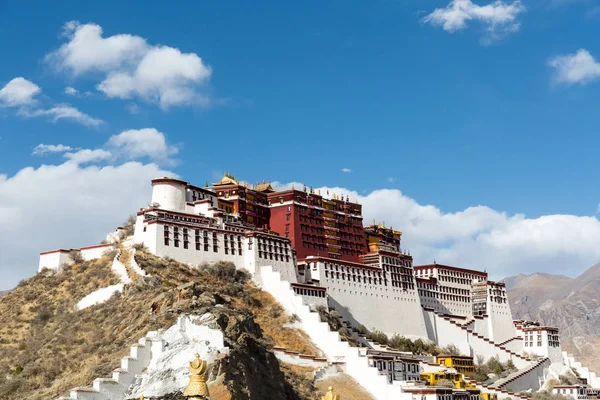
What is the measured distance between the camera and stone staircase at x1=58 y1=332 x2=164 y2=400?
1394 inches

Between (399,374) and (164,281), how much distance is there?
19254mm

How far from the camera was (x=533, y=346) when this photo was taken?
8656 centimetres

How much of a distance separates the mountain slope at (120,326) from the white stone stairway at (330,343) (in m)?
0.91

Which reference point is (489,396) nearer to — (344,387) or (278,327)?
(344,387)

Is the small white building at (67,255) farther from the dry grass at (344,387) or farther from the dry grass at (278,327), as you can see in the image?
the dry grass at (344,387)

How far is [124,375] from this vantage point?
37.2m

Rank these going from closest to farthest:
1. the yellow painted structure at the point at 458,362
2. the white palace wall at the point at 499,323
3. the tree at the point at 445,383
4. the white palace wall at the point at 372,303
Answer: the tree at the point at 445,383 < the yellow painted structure at the point at 458,362 < the white palace wall at the point at 372,303 < the white palace wall at the point at 499,323

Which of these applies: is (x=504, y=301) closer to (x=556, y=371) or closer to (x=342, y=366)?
(x=556, y=371)

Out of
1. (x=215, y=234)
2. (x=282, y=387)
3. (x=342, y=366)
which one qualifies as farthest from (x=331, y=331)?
(x=282, y=387)

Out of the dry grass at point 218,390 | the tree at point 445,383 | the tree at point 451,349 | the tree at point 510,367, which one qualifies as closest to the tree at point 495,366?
the tree at point 510,367

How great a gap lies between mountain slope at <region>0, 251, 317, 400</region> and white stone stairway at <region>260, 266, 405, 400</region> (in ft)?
2.98

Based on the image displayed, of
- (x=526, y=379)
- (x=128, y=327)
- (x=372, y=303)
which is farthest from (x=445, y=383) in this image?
(x=128, y=327)

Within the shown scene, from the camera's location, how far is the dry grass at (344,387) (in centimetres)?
5588

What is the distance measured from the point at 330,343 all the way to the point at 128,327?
1983cm
